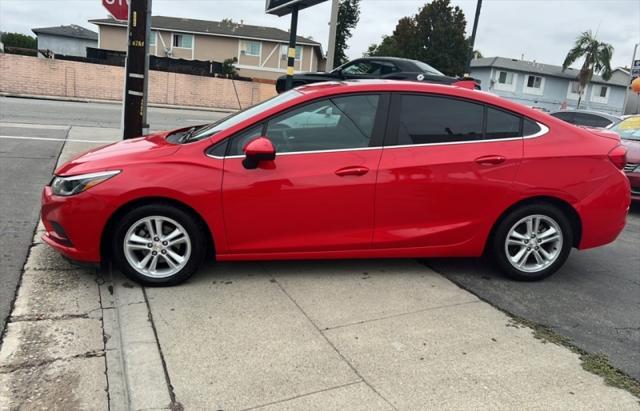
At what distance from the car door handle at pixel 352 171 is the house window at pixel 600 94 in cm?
6127

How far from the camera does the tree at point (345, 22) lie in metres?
61.7

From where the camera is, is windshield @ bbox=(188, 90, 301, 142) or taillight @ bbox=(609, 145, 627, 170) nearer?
windshield @ bbox=(188, 90, 301, 142)

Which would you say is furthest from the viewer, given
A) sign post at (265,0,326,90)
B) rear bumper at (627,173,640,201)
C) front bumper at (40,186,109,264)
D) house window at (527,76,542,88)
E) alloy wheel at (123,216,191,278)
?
house window at (527,76,542,88)

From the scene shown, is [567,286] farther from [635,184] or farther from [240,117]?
[635,184]

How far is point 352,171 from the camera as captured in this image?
4.28 m

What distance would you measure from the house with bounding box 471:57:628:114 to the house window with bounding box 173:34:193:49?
2838 cm

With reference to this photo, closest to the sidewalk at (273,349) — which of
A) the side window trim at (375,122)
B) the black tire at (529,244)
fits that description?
the black tire at (529,244)

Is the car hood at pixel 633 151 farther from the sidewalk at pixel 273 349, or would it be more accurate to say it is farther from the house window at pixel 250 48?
the house window at pixel 250 48

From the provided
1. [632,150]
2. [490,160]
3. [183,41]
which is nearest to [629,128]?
[632,150]

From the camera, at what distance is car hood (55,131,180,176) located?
410 centimetres

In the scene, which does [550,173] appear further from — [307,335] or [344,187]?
[307,335]

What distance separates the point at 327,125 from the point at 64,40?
66.0m

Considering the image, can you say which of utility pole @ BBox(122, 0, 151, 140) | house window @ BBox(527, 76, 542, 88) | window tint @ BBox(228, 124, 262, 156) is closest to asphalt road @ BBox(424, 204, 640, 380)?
window tint @ BBox(228, 124, 262, 156)

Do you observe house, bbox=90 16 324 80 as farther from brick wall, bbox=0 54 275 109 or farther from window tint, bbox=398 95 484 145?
window tint, bbox=398 95 484 145
